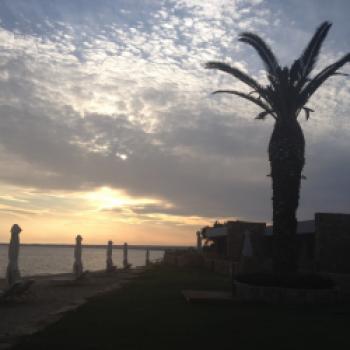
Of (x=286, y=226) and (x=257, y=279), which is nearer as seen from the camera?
(x=257, y=279)

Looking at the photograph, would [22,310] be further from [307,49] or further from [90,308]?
Answer: [307,49]

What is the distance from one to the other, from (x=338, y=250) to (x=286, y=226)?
821 centimetres

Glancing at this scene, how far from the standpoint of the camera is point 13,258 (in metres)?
16.0

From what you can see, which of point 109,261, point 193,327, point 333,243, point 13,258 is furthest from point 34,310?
point 109,261

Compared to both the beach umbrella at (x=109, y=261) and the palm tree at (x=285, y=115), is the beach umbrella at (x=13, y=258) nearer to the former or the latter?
the palm tree at (x=285, y=115)

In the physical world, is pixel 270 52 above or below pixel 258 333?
above

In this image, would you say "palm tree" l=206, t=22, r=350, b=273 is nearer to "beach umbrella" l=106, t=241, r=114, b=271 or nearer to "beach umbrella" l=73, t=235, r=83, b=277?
"beach umbrella" l=73, t=235, r=83, b=277

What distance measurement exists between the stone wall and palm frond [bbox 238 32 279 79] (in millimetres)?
8764

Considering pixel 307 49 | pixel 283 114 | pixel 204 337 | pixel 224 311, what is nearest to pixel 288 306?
pixel 224 311

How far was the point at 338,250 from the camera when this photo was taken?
21.3 meters

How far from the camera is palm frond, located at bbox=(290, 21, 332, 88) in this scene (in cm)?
1576

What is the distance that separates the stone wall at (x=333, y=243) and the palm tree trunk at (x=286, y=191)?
7.38 meters

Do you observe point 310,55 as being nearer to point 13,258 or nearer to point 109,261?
point 13,258

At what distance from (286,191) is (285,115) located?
8.94 ft
